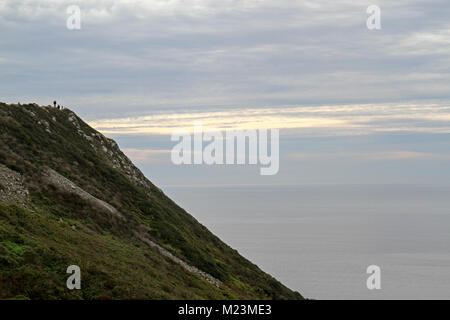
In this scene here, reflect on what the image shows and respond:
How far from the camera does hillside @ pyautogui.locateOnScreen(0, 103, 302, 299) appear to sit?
28580mm

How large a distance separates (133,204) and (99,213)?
10561 mm

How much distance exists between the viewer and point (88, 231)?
41.5m

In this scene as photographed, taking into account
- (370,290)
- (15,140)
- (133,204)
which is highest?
(15,140)

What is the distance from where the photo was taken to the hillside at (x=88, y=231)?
2858 cm

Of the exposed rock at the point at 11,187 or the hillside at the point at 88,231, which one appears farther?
the exposed rock at the point at 11,187

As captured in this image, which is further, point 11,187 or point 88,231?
point 11,187

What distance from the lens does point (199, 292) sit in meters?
40.3

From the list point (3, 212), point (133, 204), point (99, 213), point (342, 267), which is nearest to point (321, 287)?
point (342, 267)

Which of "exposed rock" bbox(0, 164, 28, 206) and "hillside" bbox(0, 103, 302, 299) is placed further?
"exposed rock" bbox(0, 164, 28, 206)

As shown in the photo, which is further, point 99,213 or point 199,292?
point 99,213

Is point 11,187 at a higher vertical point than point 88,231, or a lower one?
higher
